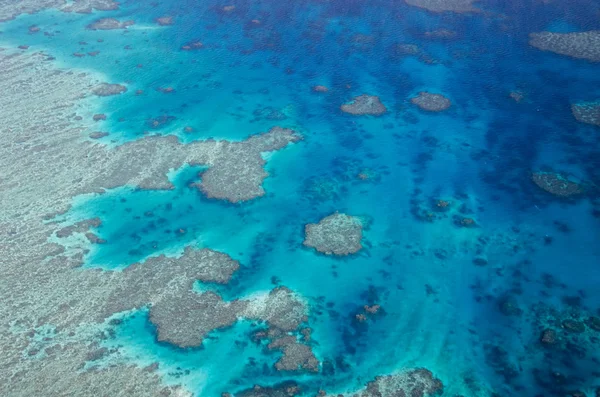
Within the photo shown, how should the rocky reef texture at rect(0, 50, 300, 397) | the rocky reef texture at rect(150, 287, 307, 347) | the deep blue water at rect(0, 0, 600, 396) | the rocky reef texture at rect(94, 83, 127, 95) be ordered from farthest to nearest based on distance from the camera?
the rocky reef texture at rect(94, 83, 127, 95) < the rocky reef texture at rect(150, 287, 307, 347) < the deep blue water at rect(0, 0, 600, 396) < the rocky reef texture at rect(0, 50, 300, 397)

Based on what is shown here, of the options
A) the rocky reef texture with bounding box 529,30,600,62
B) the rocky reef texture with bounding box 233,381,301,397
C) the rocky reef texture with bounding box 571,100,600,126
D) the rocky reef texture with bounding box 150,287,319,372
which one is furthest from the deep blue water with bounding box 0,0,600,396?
the rocky reef texture with bounding box 529,30,600,62

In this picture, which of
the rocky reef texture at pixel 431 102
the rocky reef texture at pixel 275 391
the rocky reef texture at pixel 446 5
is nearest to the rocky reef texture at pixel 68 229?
the rocky reef texture at pixel 275 391

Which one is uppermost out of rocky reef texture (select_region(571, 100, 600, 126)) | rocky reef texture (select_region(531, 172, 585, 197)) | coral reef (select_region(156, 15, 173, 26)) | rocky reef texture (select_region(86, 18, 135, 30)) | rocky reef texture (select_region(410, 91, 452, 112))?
rocky reef texture (select_region(86, 18, 135, 30))

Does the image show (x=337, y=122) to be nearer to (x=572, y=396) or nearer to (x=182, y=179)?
(x=182, y=179)

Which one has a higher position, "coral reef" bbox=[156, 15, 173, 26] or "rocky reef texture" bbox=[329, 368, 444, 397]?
"coral reef" bbox=[156, 15, 173, 26]

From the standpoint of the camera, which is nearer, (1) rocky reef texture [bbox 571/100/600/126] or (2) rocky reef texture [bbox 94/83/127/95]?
(1) rocky reef texture [bbox 571/100/600/126]

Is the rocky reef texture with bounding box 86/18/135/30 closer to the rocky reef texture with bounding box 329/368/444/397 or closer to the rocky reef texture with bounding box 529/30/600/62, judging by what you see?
the rocky reef texture with bounding box 529/30/600/62

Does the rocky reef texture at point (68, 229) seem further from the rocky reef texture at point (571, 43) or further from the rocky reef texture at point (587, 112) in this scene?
the rocky reef texture at point (571, 43)
